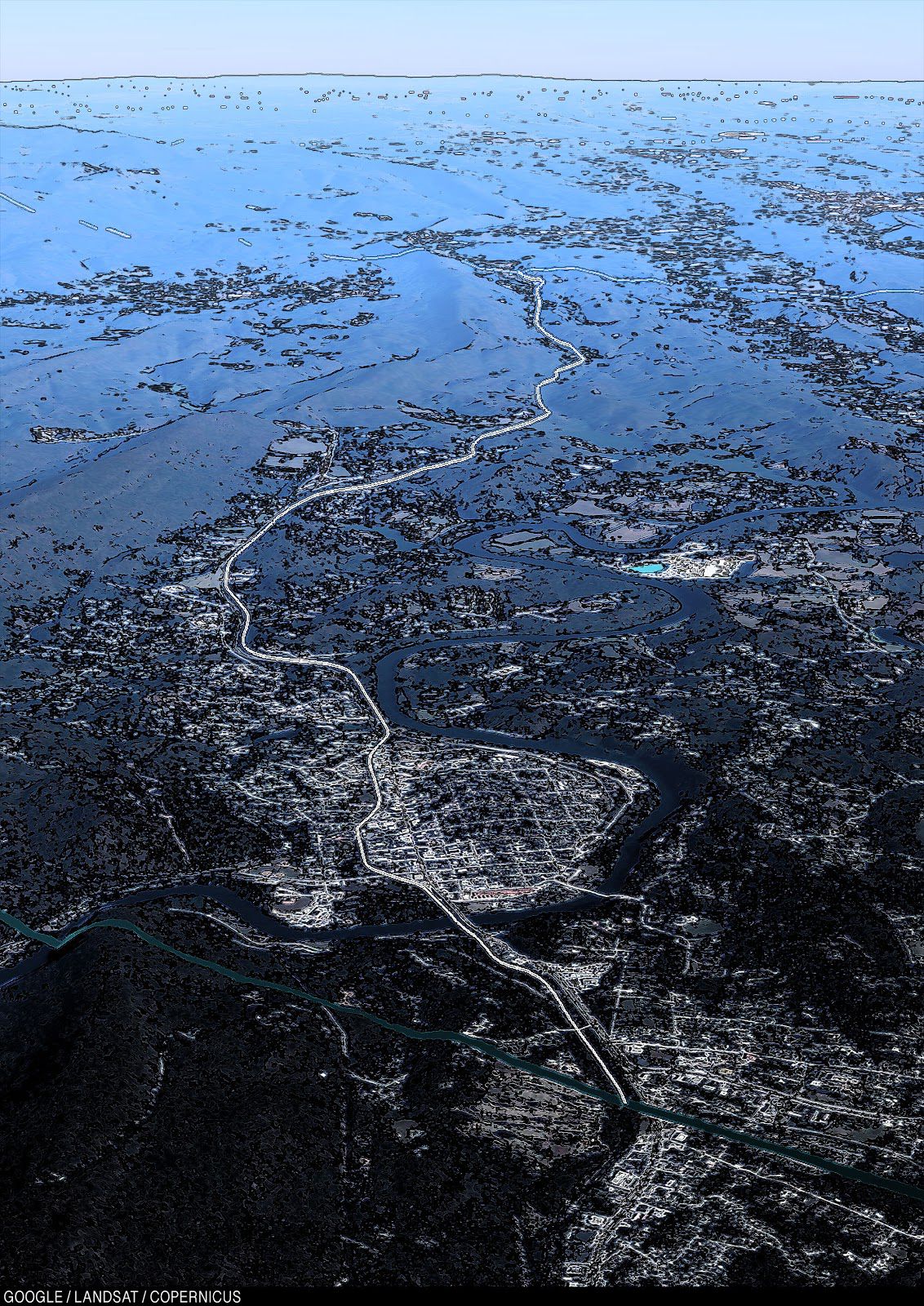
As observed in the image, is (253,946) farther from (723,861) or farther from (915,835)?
(915,835)

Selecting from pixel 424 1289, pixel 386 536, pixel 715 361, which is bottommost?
pixel 424 1289

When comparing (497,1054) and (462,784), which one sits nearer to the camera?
(497,1054)

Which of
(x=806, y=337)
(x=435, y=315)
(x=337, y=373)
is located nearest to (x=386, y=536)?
(x=337, y=373)

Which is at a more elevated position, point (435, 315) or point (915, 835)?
point (435, 315)

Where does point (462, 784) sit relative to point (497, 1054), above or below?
above
